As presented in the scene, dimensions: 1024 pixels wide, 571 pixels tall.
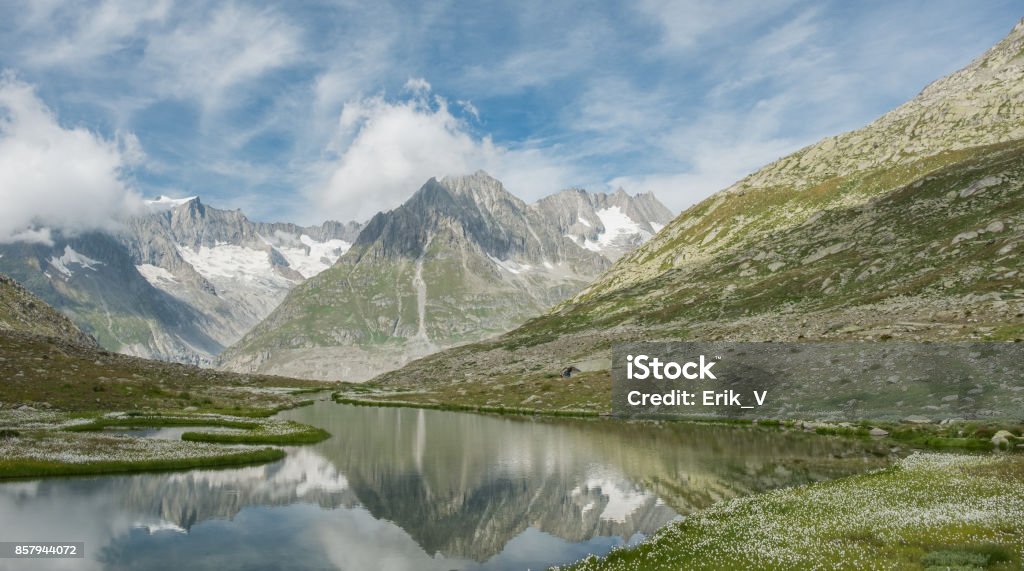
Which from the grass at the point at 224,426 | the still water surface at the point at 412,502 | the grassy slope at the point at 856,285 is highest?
the grassy slope at the point at 856,285

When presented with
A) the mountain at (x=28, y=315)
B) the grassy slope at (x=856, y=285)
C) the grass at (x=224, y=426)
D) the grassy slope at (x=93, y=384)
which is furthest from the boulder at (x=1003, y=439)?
the mountain at (x=28, y=315)

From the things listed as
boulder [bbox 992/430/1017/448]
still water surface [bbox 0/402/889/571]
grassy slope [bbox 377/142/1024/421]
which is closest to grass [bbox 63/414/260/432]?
still water surface [bbox 0/402/889/571]

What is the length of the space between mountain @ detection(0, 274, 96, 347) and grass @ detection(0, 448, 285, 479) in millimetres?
128638

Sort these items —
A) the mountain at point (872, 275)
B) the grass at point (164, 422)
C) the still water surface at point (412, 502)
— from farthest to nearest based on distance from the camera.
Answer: the mountain at point (872, 275) → the grass at point (164, 422) → the still water surface at point (412, 502)

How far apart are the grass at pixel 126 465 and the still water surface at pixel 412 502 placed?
221 centimetres

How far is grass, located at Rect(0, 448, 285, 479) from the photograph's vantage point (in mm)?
41219

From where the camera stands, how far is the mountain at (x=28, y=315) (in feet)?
519

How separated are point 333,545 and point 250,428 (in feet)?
165

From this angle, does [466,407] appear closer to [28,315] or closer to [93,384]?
[93,384]

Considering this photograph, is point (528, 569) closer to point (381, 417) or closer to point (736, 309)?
point (381, 417)

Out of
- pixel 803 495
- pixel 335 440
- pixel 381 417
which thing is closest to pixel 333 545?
pixel 803 495

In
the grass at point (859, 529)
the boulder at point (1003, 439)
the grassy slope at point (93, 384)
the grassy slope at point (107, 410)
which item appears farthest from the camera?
the grassy slope at point (93, 384)

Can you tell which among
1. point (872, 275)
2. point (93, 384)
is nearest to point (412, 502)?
point (93, 384)

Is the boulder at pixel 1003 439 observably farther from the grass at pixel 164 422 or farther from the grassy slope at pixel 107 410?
the grass at pixel 164 422
